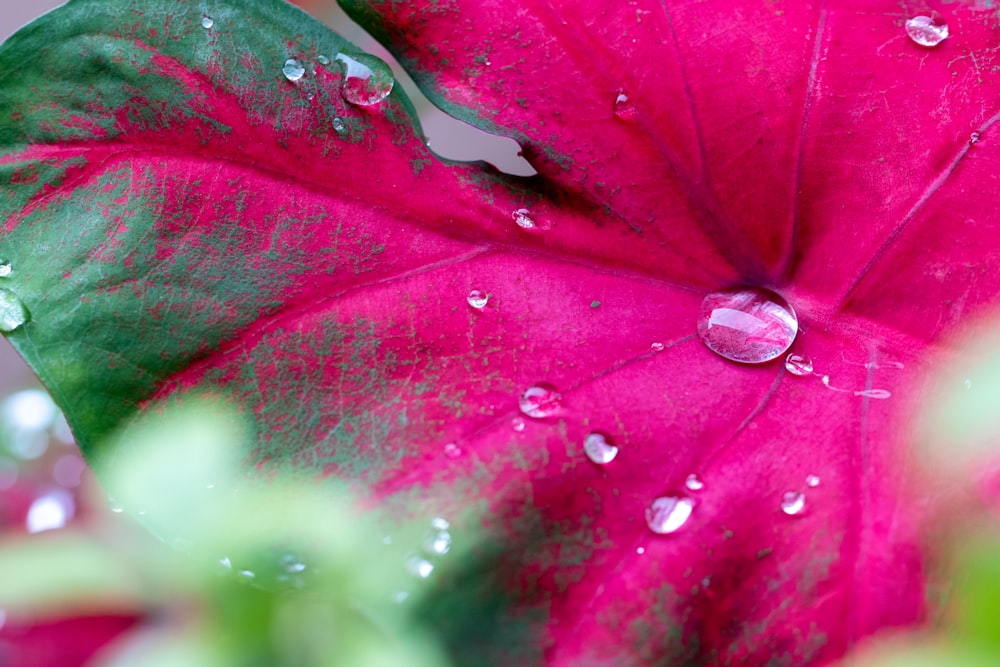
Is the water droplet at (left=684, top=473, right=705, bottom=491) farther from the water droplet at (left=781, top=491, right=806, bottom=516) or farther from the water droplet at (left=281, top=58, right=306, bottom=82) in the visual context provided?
the water droplet at (left=281, top=58, right=306, bottom=82)

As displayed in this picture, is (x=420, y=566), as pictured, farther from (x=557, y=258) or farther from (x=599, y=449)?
(x=557, y=258)

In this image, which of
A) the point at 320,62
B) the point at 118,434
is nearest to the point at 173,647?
the point at 118,434

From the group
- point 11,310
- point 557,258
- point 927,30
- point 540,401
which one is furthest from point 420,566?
point 927,30

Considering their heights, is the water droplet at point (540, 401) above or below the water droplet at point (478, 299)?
below

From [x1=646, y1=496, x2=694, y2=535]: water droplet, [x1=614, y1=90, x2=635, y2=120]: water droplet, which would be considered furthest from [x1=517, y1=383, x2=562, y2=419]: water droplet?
[x1=614, y1=90, x2=635, y2=120]: water droplet

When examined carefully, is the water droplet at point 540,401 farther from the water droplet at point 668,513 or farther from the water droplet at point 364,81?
the water droplet at point 364,81

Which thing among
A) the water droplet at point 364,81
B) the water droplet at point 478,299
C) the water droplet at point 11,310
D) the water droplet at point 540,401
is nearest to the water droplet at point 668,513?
the water droplet at point 540,401
